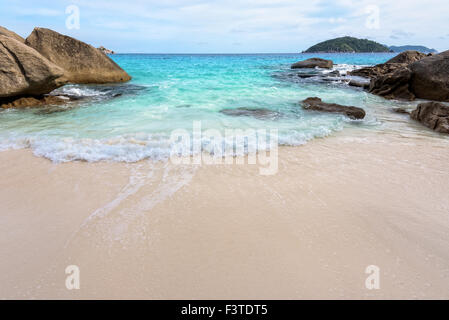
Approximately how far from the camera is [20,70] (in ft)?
23.3

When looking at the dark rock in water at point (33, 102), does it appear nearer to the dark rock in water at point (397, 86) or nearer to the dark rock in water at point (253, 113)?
the dark rock in water at point (253, 113)

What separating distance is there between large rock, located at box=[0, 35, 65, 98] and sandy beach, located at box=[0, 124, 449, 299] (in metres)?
4.73

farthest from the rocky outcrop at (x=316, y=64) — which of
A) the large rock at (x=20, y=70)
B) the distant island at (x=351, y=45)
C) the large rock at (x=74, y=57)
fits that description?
the distant island at (x=351, y=45)

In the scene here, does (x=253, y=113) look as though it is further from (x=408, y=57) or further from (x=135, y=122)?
(x=408, y=57)

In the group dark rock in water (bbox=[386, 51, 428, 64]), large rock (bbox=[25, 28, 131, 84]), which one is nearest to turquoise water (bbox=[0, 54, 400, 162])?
large rock (bbox=[25, 28, 131, 84])

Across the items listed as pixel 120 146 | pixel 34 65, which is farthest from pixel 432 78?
pixel 34 65

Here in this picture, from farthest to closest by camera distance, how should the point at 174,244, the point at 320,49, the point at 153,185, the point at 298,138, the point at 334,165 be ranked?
the point at 320,49 < the point at 298,138 < the point at 334,165 < the point at 153,185 < the point at 174,244

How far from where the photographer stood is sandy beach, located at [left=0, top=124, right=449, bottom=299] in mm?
1779

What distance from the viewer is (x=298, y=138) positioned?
4.83 meters

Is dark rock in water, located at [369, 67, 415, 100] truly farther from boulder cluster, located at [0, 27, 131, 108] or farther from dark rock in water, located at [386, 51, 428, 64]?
boulder cluster, located at [0, 27, 131, 108]
